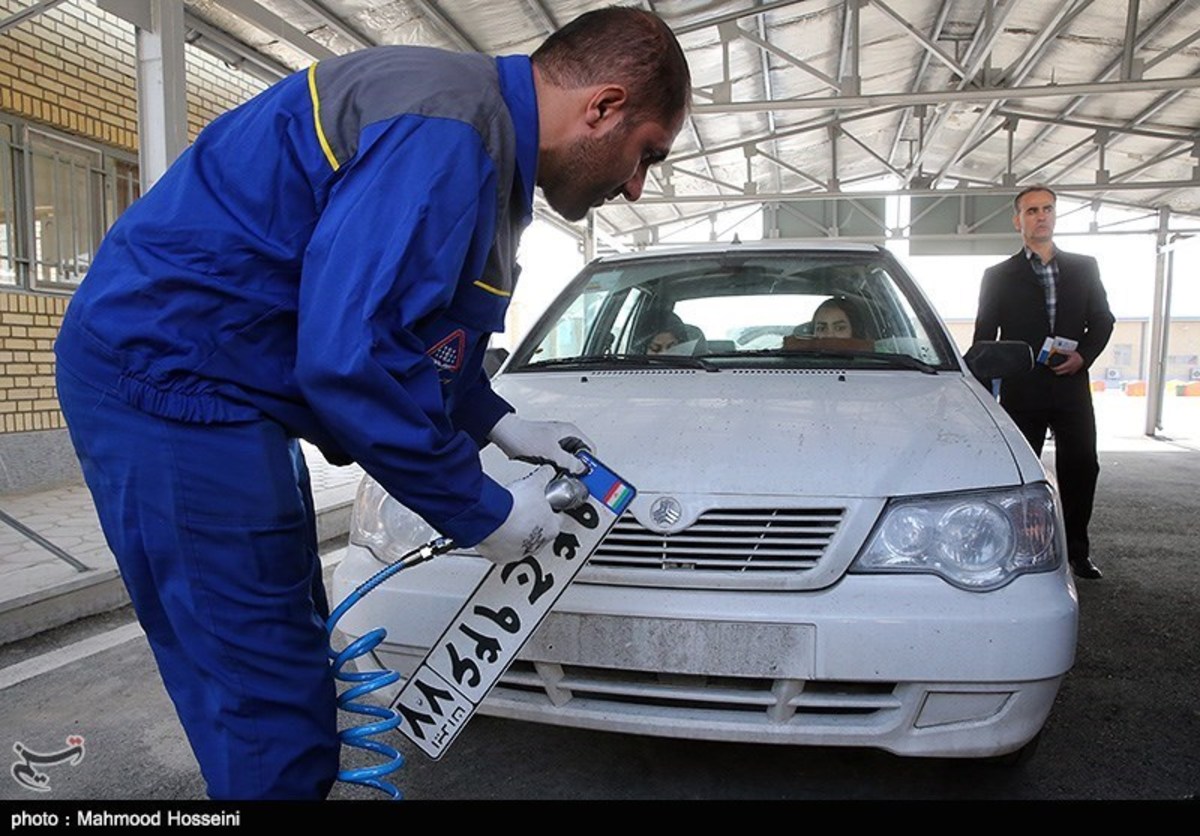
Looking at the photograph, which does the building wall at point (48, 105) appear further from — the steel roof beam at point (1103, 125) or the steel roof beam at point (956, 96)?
the steel roof beam at point (1103, 125)

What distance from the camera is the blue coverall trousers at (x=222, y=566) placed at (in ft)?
3.95

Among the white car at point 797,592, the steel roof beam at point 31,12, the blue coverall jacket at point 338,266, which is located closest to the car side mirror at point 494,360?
the white car at point 797,592

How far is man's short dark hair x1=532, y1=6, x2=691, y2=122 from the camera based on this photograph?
1.26 metres

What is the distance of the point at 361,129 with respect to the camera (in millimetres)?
1133

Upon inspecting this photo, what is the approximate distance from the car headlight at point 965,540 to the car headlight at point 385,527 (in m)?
0.99

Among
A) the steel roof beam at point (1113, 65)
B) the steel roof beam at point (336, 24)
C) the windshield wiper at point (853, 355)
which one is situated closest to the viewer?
the windshield wiper at point (853, 355)

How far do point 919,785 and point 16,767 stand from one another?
228 cm

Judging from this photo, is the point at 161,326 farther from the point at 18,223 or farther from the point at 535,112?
the point at 18,223

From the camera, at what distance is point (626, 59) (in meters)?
1.26

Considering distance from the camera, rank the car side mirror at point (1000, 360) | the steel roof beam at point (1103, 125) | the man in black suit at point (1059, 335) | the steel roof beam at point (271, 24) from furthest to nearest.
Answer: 1. the steel roof beam at point (1103, 125)
2. the steel roof beam at point (271, 24)
3. the man in black suit at point (1059, 335)
4. the car side mirror at point (1000, 360)

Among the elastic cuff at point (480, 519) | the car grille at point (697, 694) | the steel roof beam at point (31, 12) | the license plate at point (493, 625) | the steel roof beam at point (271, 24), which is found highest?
the steel roof beam at point (271, 24)

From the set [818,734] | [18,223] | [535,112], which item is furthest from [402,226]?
[18,223]

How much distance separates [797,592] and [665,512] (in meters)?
0.31

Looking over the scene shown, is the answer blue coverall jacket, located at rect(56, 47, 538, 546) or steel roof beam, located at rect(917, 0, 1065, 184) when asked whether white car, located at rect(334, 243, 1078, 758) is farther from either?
steel roof beam, located at rect(917, 0, 1065, 184)
